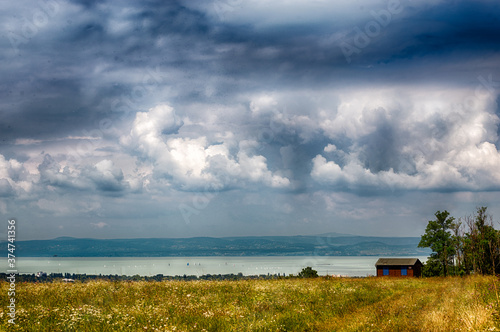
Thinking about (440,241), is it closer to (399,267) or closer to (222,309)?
(399,267)

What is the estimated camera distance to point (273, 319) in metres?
14.1

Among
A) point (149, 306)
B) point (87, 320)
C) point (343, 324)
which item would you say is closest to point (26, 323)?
point (87, 320)

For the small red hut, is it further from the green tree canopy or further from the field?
the field

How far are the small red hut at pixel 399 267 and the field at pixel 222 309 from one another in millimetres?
64816

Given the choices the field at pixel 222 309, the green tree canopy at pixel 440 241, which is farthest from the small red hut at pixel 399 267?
the field at pixel 222 309

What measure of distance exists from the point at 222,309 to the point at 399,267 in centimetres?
7432

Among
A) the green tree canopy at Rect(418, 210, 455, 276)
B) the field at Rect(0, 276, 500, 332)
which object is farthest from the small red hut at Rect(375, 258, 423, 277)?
the field at Rect(0, 276, 500, 332)

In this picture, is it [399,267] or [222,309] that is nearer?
[222,309]

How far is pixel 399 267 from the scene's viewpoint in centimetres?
8156

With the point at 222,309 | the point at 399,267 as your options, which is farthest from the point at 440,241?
the point at 222,309

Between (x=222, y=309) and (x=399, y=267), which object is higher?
(x=222, y=309)

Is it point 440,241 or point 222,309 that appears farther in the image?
point 440,241

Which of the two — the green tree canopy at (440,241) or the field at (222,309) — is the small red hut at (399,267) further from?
the field at (222,309)

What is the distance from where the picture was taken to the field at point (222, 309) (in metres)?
12.6
